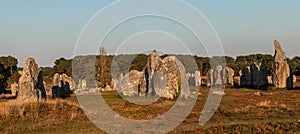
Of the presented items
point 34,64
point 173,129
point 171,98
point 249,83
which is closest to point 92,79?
point 249,83

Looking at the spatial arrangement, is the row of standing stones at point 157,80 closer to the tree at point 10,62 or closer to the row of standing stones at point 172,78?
the row of standing stones at point 172,78

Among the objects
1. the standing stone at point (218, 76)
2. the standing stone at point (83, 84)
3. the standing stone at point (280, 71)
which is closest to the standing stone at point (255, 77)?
the standing stone at point (280, 71)

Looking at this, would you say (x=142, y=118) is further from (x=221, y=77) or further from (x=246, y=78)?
(x=221, y=77)

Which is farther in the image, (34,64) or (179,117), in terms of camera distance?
(34,64)

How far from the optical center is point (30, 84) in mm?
37719

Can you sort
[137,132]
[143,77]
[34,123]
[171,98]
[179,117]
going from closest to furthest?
[137,132]
[34,123]
[179,117]
[171,98]
[143,77]

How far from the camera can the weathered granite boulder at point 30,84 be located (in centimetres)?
3717

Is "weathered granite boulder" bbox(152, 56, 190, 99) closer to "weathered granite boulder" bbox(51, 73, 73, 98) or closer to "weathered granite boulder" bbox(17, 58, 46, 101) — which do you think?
"weathered granite boulder" bbox(17, 58, 46, 101)

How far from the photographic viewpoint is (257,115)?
2419 centimetres

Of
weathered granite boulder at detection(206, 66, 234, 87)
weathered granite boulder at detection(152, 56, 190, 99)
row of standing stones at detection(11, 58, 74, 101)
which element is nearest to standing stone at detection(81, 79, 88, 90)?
weathered granite boulder at detection(206, 66, 234, 87)

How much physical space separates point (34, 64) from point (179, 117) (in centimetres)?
2137

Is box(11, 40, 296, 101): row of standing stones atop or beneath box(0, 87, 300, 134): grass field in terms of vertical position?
atop

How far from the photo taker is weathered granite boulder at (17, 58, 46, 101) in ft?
122

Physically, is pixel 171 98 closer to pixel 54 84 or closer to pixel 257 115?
pixel 257 115
